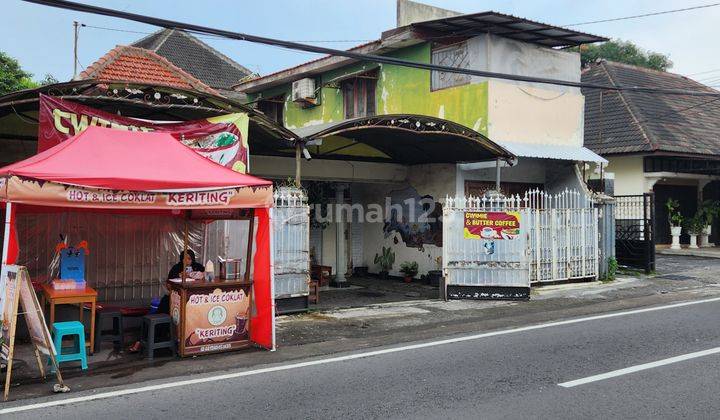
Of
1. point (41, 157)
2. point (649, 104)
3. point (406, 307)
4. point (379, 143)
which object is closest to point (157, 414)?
point (41, 157)

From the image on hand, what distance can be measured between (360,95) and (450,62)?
3.73 metres

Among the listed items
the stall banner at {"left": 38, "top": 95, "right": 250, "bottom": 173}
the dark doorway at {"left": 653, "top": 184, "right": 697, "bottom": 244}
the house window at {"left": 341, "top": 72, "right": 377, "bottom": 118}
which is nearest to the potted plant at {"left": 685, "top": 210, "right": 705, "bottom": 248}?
the dark doorway at {"left": 653, "top": 184, "right": 697, "bottom": 244}

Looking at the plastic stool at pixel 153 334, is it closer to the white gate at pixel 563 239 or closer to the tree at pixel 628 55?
the white gate at pixel 563 239

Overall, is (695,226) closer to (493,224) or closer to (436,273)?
(436,273)

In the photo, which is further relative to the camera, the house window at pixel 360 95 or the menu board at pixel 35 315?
the house window at pixel 360 95

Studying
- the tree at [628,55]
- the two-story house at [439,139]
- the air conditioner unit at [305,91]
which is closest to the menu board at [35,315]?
the two-story house at [439,139]

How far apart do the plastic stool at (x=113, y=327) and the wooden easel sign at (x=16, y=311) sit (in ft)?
4.94

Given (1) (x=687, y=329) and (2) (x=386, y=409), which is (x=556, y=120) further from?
(2) (x=386, y=409)

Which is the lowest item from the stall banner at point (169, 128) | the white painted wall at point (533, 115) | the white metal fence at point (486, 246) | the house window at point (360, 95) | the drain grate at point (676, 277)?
the drain grate at point (676, 277)

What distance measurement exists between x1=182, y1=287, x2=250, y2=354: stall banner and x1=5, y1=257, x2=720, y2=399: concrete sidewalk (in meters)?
0.19

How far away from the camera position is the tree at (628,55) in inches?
1646

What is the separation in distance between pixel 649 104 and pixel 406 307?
55.9ft

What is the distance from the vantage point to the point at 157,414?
554 centimetres

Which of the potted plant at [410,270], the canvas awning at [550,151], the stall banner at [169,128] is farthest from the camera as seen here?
the potted plant at [410,270]
